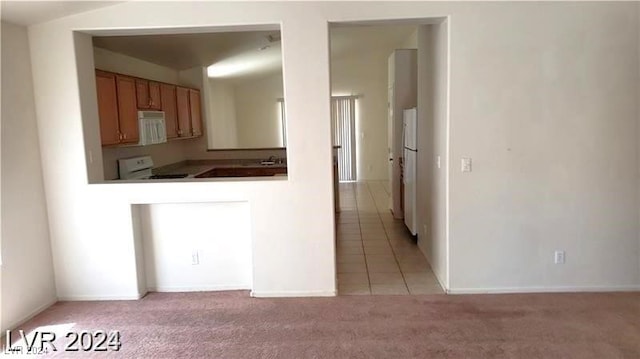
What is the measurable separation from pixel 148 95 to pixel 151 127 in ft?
1.15

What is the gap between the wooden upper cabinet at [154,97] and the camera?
15.7 ft

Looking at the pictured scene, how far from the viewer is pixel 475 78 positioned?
3264 millimetres

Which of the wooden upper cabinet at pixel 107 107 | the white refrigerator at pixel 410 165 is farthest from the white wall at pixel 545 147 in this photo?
the wooden upper cabinet at pixel 107 107

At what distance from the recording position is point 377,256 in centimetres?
449

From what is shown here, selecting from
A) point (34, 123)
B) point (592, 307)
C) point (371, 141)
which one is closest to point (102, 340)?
point (34, 123)

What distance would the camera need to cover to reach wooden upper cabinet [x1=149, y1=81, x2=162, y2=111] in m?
4.77

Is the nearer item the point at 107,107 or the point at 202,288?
the point at 202,288

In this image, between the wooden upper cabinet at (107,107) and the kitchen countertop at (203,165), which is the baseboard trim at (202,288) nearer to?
the wooden upper cabinet at (107,107)

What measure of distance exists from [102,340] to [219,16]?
8.06 ft

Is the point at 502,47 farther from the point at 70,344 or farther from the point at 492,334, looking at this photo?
the point at 70,344

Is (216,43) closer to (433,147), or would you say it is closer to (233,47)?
(233,47)

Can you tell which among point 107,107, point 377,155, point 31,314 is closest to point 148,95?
point 107,107

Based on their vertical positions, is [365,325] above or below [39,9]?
below

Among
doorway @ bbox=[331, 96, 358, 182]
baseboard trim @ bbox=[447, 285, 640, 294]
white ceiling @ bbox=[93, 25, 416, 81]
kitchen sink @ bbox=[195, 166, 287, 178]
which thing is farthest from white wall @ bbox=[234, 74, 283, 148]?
baseboard trim @ bbox=[447, 285, 640, 294]
